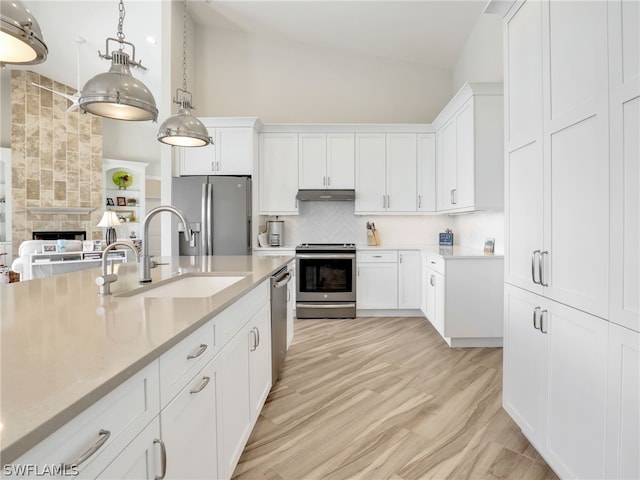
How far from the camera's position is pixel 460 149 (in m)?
3.51

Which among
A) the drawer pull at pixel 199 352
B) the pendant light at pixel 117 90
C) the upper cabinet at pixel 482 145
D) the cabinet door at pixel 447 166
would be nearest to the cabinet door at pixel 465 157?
the upper cabinet at pixel 482 145

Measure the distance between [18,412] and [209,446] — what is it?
0.82 meters

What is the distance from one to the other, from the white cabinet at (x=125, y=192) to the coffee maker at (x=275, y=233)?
5806 millimetres

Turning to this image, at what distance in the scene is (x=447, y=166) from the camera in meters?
3.97

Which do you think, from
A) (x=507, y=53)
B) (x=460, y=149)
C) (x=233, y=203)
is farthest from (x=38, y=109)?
(x=507, y=53)

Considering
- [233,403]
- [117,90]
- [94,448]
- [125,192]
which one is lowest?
[233,403]

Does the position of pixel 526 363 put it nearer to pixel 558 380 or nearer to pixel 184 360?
pixel 558 380

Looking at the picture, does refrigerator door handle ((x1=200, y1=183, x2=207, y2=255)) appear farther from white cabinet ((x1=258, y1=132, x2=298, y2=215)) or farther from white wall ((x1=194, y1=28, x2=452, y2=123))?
white wall ((x1=194, y1=28, x2=452, y2=123))

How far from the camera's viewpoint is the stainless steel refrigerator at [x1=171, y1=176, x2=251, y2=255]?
13.1ft

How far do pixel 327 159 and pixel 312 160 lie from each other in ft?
0.67

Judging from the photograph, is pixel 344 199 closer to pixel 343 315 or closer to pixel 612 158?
pixel 343 315

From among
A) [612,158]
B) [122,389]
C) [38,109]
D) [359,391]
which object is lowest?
[359,391]

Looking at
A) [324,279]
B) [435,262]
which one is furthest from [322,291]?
[435,262]

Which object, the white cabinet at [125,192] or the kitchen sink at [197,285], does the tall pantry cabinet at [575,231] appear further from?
the white cabinet at [125,192]
